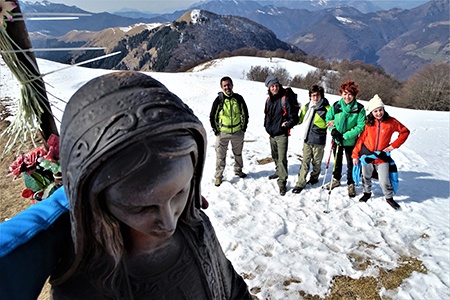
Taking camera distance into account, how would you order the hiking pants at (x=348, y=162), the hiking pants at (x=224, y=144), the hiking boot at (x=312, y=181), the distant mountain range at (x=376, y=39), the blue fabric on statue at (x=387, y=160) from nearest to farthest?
the blue fabric on statue at (x=387, y=160)
the hiking pants at (x=348, y=162)
the hiking pants at (x=224, y=144)
the hiking boot at (x=312, y=181)
the distant mountain range at (x=376, y=39)

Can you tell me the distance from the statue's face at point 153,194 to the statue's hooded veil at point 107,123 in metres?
0.08

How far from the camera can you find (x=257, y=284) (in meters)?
3.36

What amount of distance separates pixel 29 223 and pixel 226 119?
172 inches

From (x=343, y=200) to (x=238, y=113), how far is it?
2.47 meters

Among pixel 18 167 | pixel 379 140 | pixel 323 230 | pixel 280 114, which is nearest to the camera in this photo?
pixel 18 167

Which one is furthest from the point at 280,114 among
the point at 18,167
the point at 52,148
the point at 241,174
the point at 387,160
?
the point at 18,167

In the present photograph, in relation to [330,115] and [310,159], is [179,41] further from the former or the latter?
[330,115]

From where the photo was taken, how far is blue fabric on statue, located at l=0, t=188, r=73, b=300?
90 cm

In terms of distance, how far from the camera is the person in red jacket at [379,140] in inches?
171

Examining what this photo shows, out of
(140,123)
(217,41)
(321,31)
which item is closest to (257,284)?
(140,123)

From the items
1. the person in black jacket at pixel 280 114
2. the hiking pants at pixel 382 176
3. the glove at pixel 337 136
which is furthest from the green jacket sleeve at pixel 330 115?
the hiking pants at pixel 382 176

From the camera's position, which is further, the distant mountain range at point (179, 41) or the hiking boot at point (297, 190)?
the distant mountain range at point (179, 41)

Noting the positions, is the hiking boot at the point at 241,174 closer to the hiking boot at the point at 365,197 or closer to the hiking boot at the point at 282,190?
the hiking boot at the point at 282,190

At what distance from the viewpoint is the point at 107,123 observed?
79 cm
